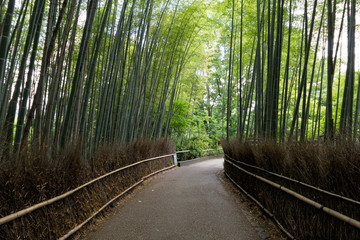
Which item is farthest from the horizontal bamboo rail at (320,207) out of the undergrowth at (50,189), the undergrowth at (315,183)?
the undergrowth at (50,189)

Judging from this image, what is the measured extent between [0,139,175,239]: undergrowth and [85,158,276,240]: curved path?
306 mm

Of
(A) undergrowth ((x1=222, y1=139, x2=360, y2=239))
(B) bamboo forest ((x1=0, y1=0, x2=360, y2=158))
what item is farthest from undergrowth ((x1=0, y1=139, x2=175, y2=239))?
(A) undergrowth ((x1=222, y1=139, x2=360, y2=239))

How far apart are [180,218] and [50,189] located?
1.46 metres

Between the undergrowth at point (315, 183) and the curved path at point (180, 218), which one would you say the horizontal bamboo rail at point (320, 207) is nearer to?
the undergrowth at point (315, 183)

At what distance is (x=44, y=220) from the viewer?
6.36 feet

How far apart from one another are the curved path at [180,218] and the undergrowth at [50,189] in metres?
0.31

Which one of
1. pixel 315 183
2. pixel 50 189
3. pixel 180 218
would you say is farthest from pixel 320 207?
pixel 50 189

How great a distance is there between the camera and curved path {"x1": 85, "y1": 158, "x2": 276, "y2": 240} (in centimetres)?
245

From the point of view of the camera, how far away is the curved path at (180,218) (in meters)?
2.45

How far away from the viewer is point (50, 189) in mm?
2084

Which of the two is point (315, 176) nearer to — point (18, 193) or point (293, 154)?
point (293, 154)

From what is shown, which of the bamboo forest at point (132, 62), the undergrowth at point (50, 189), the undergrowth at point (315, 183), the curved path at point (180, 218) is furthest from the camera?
the bamboo forest at point (132, 62)

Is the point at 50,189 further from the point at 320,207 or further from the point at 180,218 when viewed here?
the point at 320,207

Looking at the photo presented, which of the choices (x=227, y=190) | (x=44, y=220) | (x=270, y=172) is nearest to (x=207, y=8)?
(x=227, y=190)
